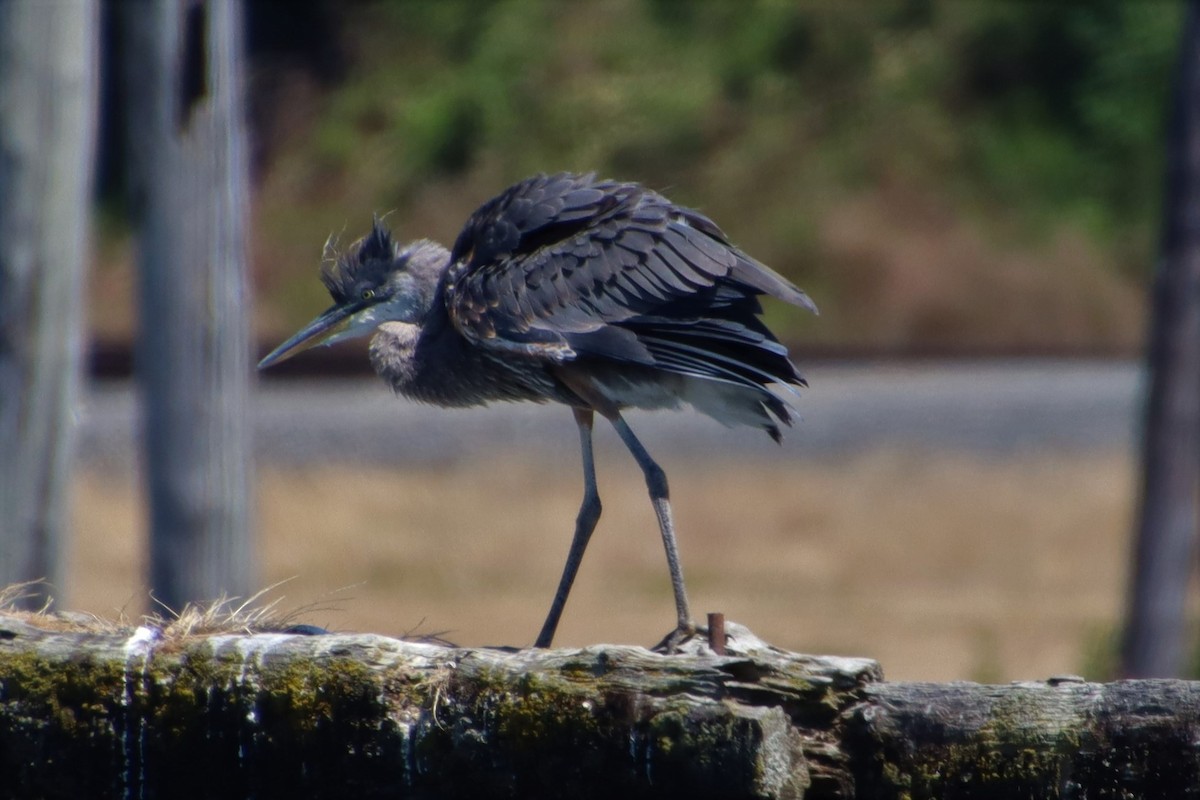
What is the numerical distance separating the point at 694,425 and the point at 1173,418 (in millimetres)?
7235

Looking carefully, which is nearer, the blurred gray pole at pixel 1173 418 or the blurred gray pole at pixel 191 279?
the blurred gray pole at pixel 191 279

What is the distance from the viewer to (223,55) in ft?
19.7

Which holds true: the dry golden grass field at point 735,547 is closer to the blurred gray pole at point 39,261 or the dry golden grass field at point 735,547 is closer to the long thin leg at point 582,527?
the blurred gray pole at point 39,261

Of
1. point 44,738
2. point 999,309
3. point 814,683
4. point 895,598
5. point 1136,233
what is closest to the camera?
point 814,683

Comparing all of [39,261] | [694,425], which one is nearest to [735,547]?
[694,425]

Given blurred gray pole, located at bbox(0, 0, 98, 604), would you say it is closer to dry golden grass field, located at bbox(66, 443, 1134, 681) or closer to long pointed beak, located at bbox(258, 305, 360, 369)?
long pointed beak, located at bbox(258, 305, 360, 369)

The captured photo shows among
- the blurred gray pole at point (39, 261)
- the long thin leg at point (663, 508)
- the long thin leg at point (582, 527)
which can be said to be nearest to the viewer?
the long thin leg at point (663, 508)

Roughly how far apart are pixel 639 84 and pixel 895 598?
15960 mm

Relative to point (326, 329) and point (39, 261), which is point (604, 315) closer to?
point (326, 329)

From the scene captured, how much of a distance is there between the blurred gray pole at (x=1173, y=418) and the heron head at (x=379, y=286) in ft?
20.7

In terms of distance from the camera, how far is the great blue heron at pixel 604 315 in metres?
4.82

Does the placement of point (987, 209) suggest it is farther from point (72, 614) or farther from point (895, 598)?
point (72, 614)

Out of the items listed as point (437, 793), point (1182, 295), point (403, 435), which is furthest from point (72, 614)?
point (403, 435)

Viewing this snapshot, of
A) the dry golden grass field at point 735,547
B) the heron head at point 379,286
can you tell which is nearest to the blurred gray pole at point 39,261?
the heron head at point 379,286
